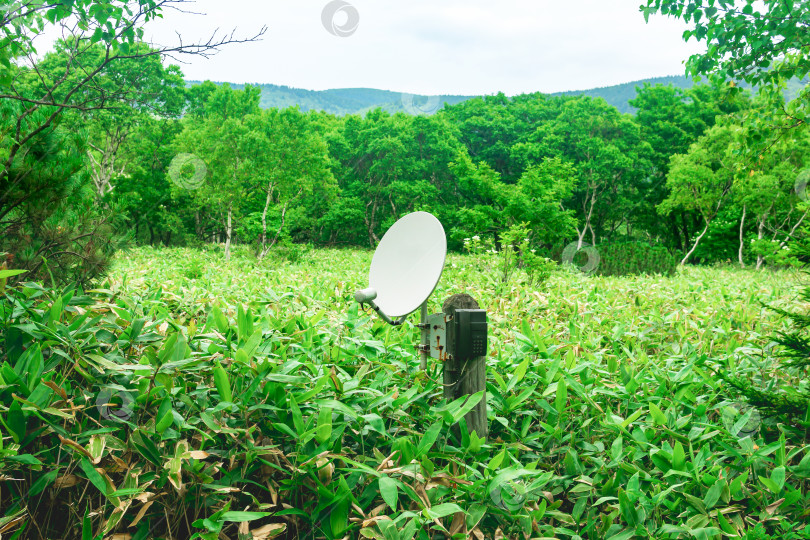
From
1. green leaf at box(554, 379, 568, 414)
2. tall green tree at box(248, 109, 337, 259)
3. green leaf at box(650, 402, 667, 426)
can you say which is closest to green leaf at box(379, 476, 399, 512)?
green leaf at box(554, 379, 568, 414)

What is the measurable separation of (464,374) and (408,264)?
29.8 inches

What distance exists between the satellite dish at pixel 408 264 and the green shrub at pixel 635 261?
35.3 feet

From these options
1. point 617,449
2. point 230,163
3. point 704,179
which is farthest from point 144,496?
point 704,179

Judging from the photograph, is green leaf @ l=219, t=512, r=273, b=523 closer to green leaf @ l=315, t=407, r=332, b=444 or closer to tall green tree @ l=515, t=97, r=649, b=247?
green leaf @ l=315, t=407, r=332, b=444

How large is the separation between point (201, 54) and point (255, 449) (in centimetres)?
219

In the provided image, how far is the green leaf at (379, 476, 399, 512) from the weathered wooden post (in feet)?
2.26

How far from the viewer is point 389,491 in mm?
1850

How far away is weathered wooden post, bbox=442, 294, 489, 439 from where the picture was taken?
2.48 metres

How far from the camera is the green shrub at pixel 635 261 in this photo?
12.9 m

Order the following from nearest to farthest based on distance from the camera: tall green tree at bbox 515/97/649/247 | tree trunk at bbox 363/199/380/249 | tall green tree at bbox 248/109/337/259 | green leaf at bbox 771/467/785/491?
green leaf at bbox 771/467/785/491 < tall green tree at bbox 248/109/337/259 < tall green tree at bbox 515/97/649/247 < tree trunk at bbox 363/199/380/249

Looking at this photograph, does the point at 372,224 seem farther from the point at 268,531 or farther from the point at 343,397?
the point at 268,531

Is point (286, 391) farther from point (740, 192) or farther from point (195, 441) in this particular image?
point (740, 192)

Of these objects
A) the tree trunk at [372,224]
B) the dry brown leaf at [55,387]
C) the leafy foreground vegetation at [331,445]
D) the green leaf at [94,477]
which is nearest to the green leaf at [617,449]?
the leafy foreground vegetation at [331,445]

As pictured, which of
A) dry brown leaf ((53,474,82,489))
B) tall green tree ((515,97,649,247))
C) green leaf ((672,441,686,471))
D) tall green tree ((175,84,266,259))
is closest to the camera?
dry brown leaf ((53,474,82,489))
